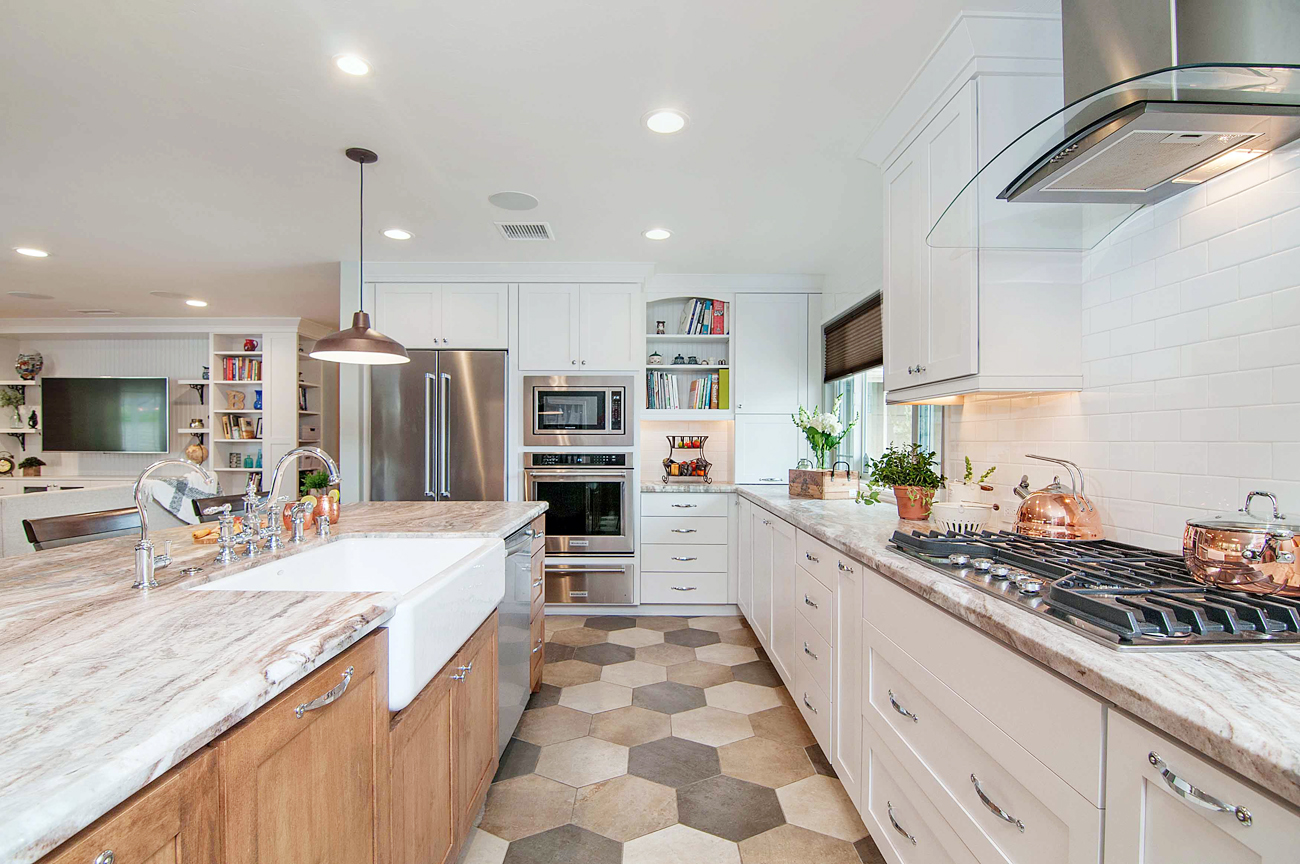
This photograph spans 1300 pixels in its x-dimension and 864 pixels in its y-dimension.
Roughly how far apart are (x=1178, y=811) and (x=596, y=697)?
93.2 inches

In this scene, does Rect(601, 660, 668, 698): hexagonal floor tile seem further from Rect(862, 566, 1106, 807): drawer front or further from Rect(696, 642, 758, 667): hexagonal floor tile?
Rect(862, 566, 1106, 807): drawer front

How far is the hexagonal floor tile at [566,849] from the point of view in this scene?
1699 millimetres

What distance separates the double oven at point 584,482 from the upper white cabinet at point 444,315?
0.45m

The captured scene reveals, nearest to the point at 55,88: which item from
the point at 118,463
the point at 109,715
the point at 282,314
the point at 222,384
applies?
the point at 109,715

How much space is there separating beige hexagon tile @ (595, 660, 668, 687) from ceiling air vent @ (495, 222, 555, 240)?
2.45 m

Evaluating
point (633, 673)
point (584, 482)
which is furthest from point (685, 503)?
point (633, 673)

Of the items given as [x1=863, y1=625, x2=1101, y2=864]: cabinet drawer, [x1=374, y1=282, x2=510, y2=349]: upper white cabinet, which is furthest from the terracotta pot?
[x1=374, y1=282, x2=510, y2=349]: upper white cabinet

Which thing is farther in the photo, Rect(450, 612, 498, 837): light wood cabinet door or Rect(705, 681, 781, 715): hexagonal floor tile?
Rect(705, 681, 781, 715): hexagonal floor tile

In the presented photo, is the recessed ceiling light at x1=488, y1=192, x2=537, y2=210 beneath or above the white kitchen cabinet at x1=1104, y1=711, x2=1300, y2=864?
above

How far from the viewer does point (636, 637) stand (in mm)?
3633

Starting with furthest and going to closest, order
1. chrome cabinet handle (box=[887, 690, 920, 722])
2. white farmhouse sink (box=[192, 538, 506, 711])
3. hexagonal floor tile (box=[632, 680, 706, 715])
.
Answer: hexagonal floor tile (box=[632, 680, 706, 715]), chrome cabinet handle (box=[887, 690, 920, 722]), white farmhouse sink (box=[192, 538, 506, 711])

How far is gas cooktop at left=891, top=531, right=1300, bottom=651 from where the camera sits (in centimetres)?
86

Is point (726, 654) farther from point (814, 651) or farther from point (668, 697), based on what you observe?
point (814, 651)

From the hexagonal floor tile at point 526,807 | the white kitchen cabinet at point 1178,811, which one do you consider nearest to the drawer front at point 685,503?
the hexagonal floor tile at point 526,807
